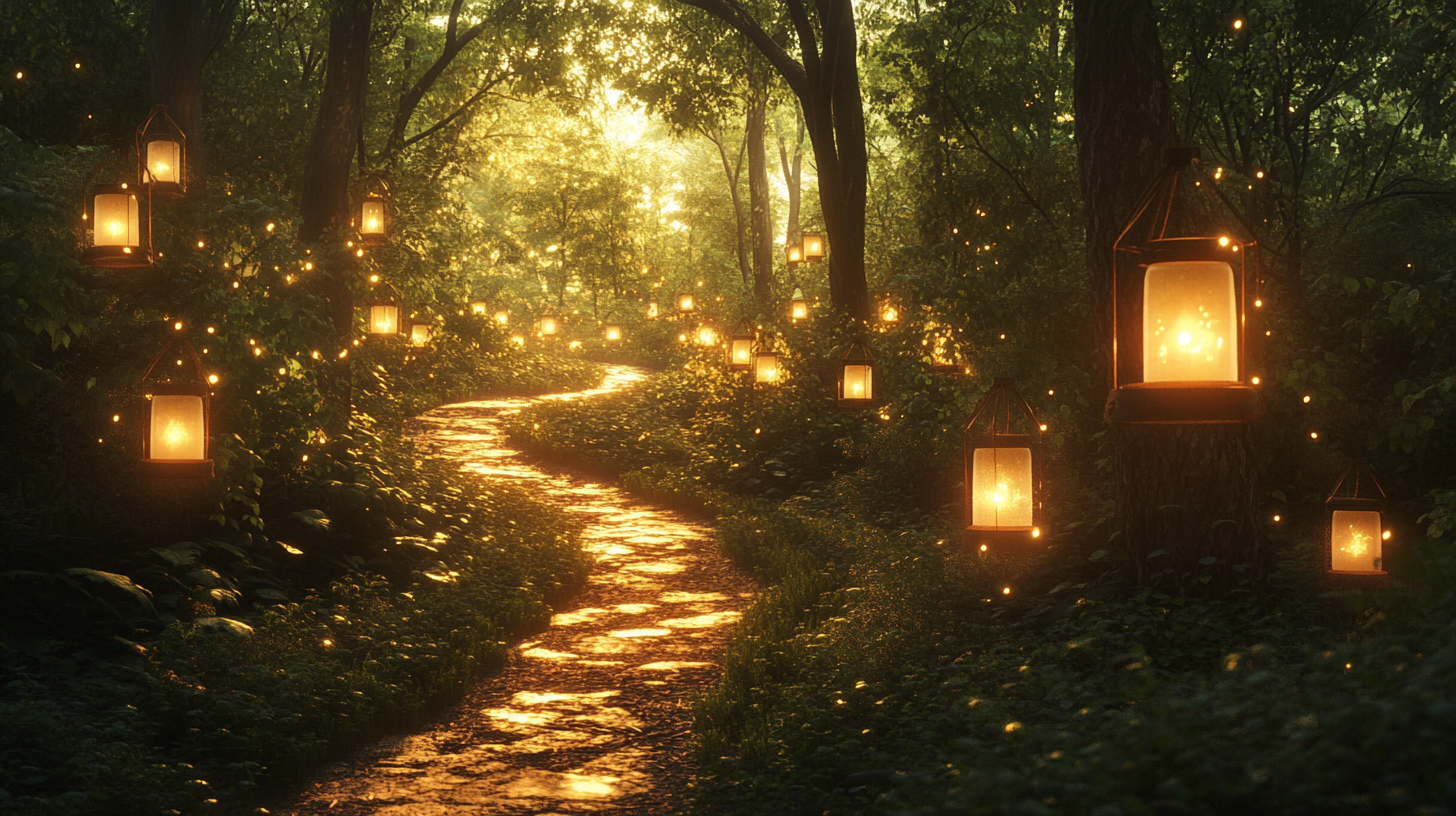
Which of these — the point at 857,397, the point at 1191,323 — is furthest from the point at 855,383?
the point at 1191,323

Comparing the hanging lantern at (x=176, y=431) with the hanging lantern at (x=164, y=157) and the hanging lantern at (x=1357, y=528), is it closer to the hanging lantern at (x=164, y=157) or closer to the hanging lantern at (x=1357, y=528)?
the hanging lantern at (x=164, y=157)

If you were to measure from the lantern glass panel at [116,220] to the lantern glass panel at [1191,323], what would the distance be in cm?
721

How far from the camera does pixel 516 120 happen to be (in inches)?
1222

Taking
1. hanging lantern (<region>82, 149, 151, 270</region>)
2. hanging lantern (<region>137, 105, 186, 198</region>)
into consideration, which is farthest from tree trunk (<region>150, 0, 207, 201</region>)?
hanging lantern (<region>82, 149, 151, 270</region>)

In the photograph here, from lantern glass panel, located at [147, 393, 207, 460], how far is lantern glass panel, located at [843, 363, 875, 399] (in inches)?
310

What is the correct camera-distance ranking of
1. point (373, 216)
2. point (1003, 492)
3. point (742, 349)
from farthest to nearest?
point (742, 349), point (373, 216), point (1003, 492)

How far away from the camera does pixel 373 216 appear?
1430cm

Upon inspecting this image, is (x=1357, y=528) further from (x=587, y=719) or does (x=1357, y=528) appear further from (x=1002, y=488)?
(x=587, y=719)

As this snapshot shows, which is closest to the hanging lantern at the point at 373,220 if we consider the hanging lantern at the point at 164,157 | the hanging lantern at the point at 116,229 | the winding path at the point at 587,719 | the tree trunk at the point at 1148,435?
the hanging lantern at the point at 164,157

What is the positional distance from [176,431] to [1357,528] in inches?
317

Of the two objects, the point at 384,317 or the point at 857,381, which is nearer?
the point at 857,381

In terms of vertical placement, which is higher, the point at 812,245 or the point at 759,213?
the point at 759,213

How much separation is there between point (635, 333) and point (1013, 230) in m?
33.8

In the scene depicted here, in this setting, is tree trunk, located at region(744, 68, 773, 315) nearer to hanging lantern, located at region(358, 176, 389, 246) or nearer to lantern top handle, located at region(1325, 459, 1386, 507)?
hanging lantern, located at region(358, 176, 389, 246)
